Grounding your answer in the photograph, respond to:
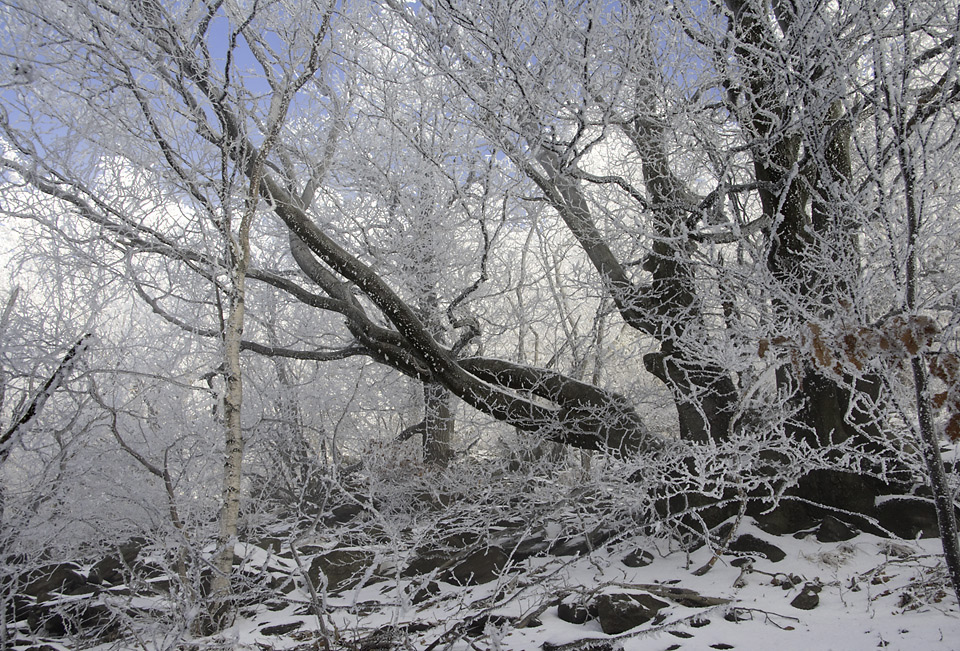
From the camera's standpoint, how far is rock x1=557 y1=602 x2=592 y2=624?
4.00 metres

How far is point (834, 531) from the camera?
4828 mm

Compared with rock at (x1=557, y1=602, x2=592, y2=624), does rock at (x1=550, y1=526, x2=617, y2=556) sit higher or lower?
higher

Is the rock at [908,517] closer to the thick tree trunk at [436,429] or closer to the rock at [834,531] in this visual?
the rock at [834,531]

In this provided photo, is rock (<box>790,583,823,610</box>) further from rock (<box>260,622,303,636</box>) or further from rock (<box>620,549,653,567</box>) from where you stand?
rock (<box>260,622,303,636</box>)

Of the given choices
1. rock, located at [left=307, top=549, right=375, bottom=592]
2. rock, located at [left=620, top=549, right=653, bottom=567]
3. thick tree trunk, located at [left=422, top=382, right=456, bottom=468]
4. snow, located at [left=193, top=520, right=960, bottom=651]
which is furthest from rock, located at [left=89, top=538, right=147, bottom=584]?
rock, located at [left=620, top=549, right=653, bottom=567]

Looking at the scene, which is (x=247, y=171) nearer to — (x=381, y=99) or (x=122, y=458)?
(x=381, y=99)

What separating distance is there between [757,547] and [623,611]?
168 cm

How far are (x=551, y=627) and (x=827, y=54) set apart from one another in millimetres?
4064

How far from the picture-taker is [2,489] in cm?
468

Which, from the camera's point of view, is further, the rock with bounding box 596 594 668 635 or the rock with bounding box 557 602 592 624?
the rock with bounding box 557 602 592 624

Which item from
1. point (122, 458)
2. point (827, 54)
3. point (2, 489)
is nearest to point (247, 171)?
point (2, 489)

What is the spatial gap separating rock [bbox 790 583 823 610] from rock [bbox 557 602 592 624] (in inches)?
50.9

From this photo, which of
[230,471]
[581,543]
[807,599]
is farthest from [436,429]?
[807,599]

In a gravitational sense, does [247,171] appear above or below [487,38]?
below
